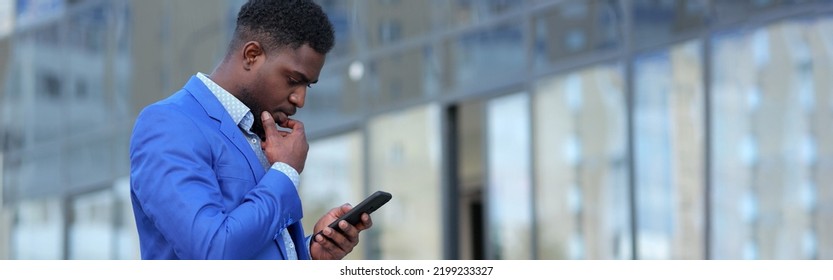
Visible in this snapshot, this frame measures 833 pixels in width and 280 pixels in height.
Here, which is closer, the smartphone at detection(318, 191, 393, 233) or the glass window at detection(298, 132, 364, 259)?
the smartphone at detection(318, 191, 393, 233)

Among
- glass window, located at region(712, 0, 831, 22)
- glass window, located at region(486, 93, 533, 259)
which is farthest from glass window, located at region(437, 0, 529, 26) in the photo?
glass window, located at region(712, 0, 831, 22)

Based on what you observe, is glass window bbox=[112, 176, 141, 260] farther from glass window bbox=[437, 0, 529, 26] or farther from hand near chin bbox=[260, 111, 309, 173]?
hand near chin bbox=[260, 111, 309, 173]

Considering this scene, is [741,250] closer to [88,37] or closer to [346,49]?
[346,49]

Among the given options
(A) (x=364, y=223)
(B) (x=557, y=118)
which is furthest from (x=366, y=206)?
(B) (x=557, y=118)

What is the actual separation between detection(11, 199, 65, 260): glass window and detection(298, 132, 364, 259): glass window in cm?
548

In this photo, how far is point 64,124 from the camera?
17469 mm

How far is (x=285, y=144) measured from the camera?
8.84 ft

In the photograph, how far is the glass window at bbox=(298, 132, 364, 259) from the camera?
13375mm

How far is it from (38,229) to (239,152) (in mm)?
16045

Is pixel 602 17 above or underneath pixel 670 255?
above

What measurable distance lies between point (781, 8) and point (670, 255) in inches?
71.8

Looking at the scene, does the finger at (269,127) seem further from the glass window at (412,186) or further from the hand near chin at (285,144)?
the glass window at (412,186)
